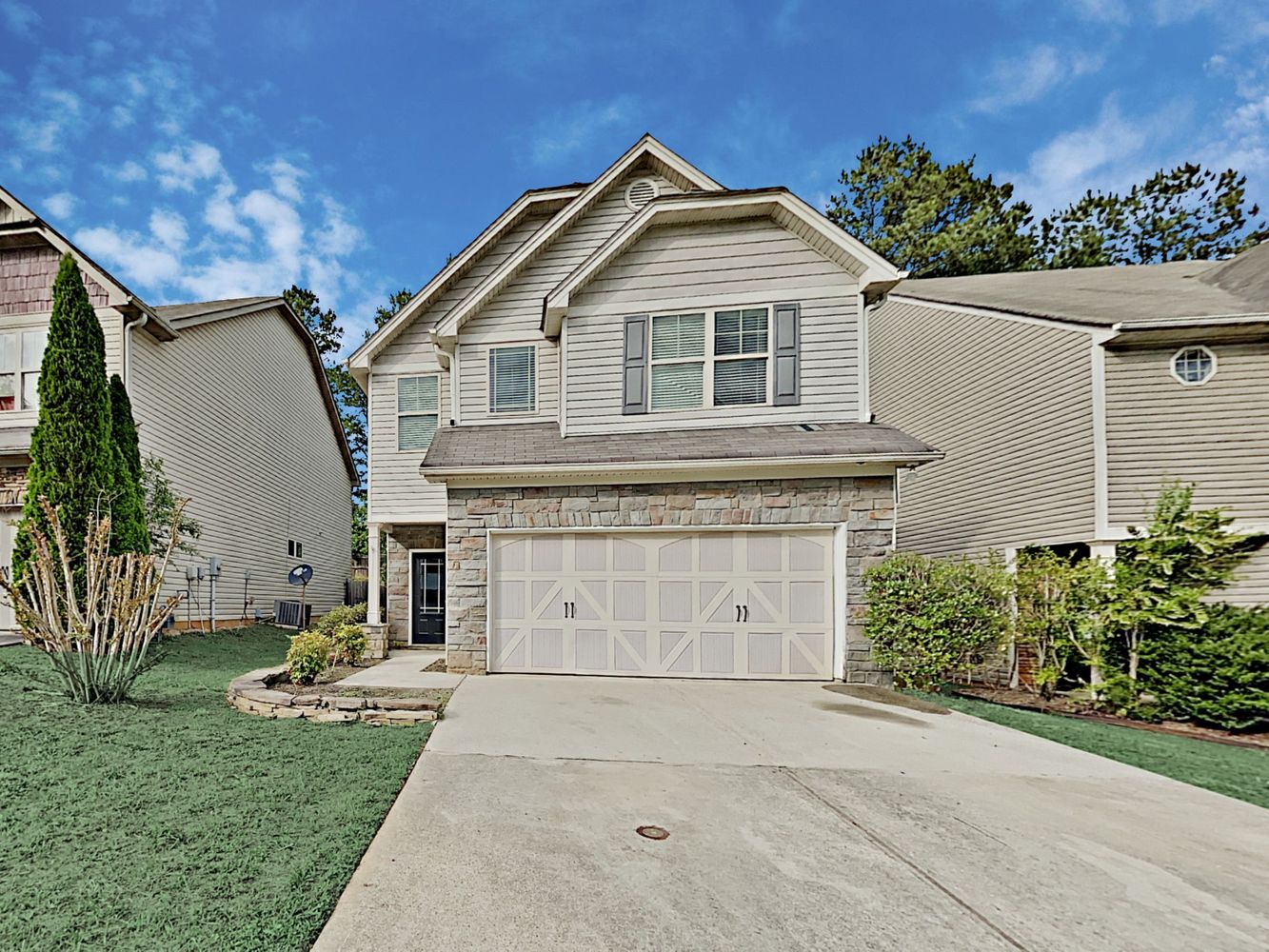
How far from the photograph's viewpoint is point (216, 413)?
13.7m

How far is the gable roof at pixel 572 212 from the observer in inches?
413

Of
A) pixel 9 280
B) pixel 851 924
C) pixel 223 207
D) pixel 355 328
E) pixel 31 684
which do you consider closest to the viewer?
pixel 851 924

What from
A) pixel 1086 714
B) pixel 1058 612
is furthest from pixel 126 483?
pixel 1086 714

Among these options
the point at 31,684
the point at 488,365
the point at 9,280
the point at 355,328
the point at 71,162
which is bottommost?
the point at 31,684

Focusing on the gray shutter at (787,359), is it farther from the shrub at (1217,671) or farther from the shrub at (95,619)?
the shrub at (95,619)

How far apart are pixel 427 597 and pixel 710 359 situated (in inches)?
269

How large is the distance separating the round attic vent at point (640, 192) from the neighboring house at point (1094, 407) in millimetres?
6108

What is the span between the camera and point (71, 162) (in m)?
20.8

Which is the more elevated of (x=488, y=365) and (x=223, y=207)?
(x=223, y=207)

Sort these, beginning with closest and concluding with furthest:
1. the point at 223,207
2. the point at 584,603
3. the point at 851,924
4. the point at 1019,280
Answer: the point at 851,924
the point at 584,603
the point at 1019,280
the point at 223,207

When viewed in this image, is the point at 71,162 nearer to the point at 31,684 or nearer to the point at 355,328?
the point at 355,328

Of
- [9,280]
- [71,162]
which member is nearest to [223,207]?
[71,162]

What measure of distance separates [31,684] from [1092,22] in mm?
22114

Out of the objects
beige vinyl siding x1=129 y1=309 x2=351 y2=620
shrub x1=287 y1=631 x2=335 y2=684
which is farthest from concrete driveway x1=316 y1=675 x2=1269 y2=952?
beige vinyl siding x1=129 y1=309 x2=351 y2=620
